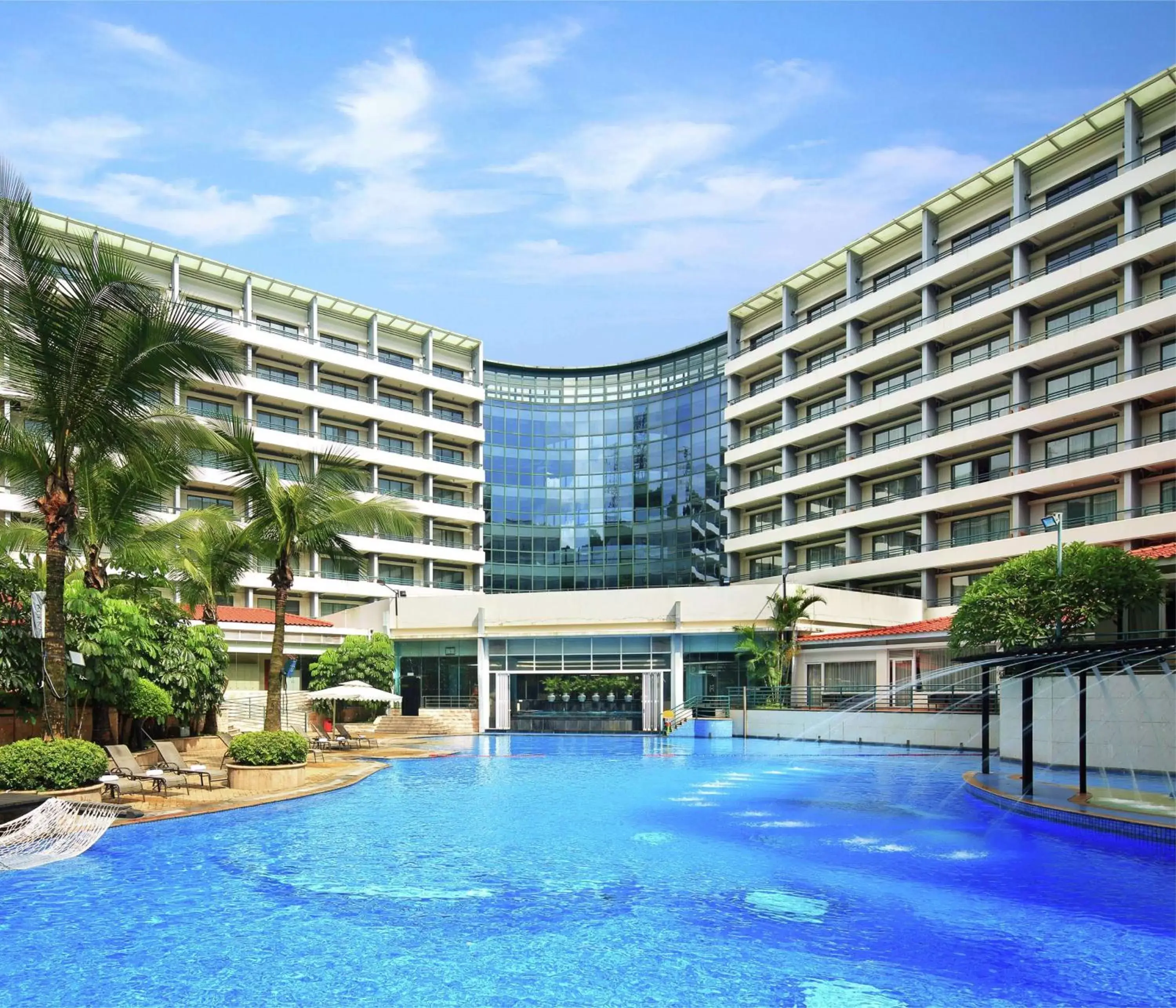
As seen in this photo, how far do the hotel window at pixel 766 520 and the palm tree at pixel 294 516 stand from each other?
1549 inches

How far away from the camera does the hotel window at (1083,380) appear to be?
43.3m

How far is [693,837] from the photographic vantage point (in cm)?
1606

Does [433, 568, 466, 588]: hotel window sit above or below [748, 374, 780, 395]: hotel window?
below

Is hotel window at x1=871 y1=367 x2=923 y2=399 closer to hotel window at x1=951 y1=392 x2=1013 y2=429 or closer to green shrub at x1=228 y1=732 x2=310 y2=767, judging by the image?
hotel window at x1=951 y1=392 x2=1013 y2=429

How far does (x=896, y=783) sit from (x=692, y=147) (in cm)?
1717

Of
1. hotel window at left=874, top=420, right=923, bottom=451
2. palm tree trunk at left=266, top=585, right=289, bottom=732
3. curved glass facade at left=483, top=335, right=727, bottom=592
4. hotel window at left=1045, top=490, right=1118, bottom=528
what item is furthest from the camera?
curved glass facade at left=483, top=335, right=727, bottom=592

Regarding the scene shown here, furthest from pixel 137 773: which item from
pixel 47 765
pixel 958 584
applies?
pixel 958 584

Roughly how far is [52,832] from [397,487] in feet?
174

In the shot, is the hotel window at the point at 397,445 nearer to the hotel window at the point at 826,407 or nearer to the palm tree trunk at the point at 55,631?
the hotel window at the point at 826,407

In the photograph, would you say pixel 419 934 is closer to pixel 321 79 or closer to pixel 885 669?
pixel 321 79

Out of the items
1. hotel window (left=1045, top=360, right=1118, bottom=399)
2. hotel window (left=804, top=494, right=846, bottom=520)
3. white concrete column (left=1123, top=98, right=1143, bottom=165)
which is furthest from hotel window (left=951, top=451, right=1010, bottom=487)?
white concrete column (left=1123, top=98, right=1143, bottom=165)

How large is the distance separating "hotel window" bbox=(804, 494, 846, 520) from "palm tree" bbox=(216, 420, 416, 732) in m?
36.6

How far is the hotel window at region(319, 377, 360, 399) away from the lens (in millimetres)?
64125

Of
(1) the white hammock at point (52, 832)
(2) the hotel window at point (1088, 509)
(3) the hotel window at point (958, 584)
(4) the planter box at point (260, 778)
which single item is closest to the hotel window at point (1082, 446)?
(2) the hotel window at point (1088, 509)
